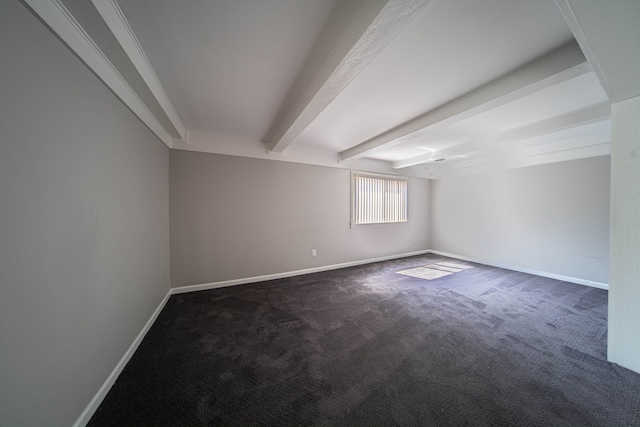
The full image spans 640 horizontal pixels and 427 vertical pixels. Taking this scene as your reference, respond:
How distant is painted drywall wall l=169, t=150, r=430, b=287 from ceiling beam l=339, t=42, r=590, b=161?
209cm

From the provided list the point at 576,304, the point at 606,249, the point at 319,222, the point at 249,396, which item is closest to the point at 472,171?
the point at 606,249

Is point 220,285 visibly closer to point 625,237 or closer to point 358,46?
point 358,46

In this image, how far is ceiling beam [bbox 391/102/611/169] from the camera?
220cm

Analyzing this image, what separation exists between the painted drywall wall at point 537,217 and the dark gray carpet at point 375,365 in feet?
3.38

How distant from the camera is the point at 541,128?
2.59 meters

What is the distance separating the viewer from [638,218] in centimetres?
147

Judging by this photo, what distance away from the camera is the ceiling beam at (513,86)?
1.43 meters

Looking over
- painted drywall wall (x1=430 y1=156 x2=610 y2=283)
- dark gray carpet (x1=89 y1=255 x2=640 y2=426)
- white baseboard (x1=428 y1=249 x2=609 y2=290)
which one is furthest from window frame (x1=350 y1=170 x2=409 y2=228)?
dark gray carpet (x1=89 y1=255 x2=640 y2=426)

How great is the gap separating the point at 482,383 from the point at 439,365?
0.88 feet

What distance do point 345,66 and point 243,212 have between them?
2607mm

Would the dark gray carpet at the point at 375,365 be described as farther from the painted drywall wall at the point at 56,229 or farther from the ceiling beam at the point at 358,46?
the ceiling beam at the point at 358,46

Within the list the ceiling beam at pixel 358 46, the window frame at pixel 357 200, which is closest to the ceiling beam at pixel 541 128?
the window frame at pixel 357 200

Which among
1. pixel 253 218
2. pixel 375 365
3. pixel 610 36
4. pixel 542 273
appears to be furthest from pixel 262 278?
pixel 542 273

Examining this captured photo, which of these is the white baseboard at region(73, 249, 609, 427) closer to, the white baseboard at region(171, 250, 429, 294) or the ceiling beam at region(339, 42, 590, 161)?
the white baseboard at region(171, 250, 429, 294)
